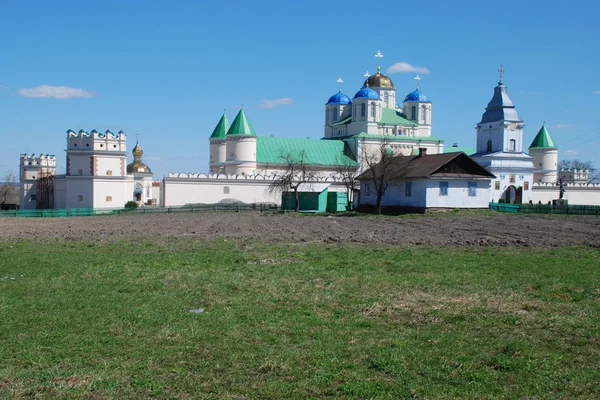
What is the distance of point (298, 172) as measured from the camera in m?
59.7

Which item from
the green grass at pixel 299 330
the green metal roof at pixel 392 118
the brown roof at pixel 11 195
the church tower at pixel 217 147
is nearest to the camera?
the green grass at pixel 299 330

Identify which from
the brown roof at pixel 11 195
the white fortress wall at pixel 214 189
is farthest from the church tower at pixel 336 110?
the brown roof at pixel 11 195

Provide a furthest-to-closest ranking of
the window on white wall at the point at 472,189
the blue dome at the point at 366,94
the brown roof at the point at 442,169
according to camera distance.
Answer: the blue dome at the point at 366,94 < the window on white wall at the point at 472,189 < the brown roof at the point at 442,169

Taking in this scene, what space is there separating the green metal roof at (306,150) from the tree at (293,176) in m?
0.85

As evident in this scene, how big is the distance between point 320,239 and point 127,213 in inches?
1004

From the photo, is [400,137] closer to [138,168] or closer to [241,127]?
[241,127]

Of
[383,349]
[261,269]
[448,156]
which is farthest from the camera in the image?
[448,156]

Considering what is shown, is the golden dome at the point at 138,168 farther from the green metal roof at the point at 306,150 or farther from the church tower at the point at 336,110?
the church tower at the point at 336,110

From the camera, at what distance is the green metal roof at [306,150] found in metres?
64.9

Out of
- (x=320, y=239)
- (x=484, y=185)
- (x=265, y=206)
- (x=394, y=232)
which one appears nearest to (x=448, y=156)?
(x=484, y=185)

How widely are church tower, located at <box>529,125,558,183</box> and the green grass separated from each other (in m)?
59.7

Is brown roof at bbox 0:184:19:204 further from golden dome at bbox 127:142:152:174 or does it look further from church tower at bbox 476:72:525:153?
church tower at bbox 476:72:525:153

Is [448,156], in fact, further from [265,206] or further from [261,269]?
[261,269]

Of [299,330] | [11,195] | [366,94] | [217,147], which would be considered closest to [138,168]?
[217,147]
